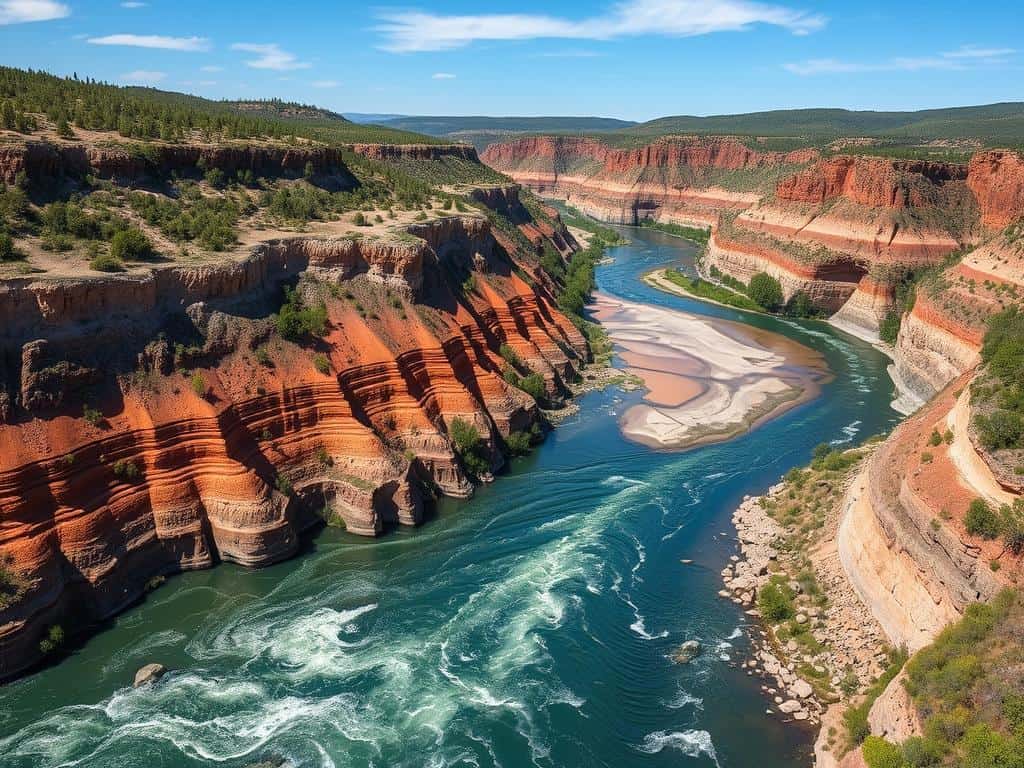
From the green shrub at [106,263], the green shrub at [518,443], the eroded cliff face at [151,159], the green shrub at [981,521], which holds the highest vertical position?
the eroded cliff face at [151,159]

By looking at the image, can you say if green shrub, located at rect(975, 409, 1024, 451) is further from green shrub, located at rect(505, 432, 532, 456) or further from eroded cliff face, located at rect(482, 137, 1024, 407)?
eroded cliff face, located at rect(482, 137, 1024, 407)

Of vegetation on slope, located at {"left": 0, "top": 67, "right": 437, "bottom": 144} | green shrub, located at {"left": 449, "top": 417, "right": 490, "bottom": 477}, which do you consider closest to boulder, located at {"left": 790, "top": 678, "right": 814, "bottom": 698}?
green shrub, located at {"left": 449, "top": 417, "right": 490, "bottom": 477}

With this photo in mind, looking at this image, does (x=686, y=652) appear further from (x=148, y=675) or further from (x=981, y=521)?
(x=148, y=675)

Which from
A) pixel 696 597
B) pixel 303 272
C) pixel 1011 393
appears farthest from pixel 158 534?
pixel 1011 393

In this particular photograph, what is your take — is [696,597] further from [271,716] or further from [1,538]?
[1,538]

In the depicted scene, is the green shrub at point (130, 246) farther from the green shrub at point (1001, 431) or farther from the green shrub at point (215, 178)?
the green shrub at point (1001, 431)

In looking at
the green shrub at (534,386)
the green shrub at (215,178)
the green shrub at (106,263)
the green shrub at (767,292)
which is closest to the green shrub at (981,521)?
the green shrub at (534,386)
